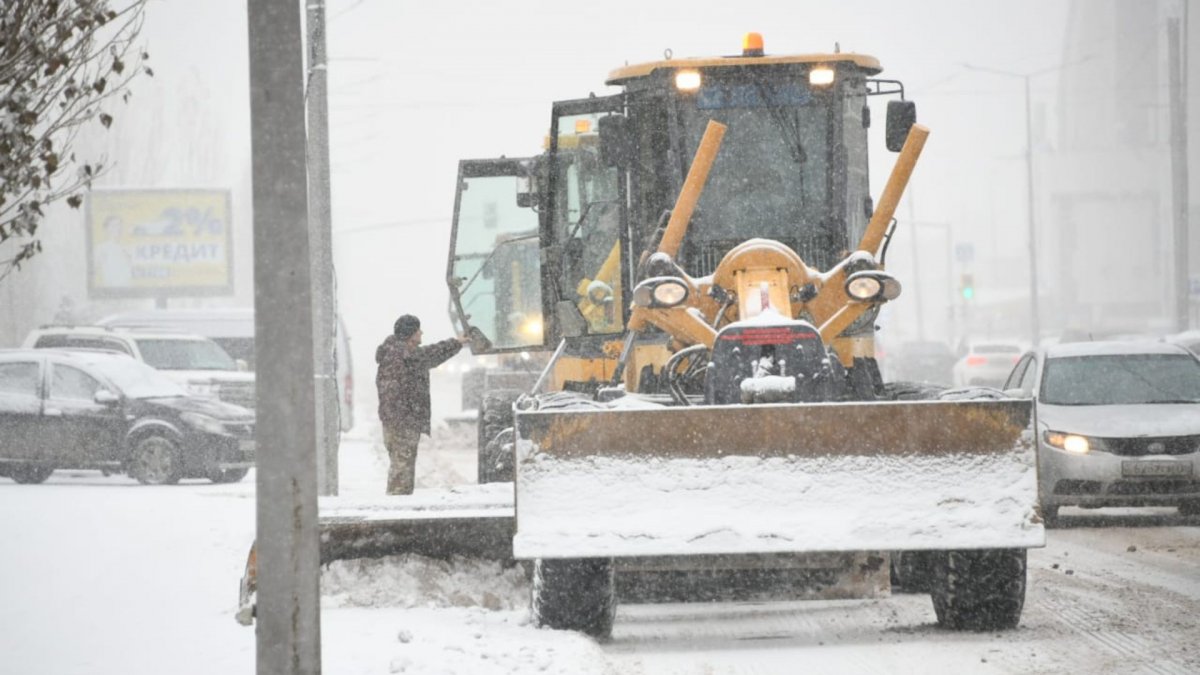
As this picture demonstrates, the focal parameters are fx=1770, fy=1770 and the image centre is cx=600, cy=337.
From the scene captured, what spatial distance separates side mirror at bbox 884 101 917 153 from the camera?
1046 cm

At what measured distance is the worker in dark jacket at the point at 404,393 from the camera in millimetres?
13398

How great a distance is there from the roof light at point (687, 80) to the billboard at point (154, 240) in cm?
4434

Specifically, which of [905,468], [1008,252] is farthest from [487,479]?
[1008,252]

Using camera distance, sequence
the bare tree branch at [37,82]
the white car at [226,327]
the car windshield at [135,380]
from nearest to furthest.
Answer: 1. the bare tree branch at [37,82]
2. the car windshield at [135,380]
3. the white car at [226,327]

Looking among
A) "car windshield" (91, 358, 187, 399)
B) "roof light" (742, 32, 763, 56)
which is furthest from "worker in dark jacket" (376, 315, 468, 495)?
"car windshield" (91, 358, 187, 399)

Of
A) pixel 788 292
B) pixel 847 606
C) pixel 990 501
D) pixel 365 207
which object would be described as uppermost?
pixel 365 207

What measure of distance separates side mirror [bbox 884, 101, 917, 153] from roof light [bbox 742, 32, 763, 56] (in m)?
0.94

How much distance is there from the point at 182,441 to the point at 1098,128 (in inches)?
3726

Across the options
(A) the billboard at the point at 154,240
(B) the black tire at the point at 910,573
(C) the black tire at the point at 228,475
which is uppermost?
(A) the billboard at the point at 154,240

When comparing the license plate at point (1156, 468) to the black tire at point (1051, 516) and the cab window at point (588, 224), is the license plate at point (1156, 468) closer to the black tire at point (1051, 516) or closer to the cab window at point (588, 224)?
the black tire at point (1051, 516)

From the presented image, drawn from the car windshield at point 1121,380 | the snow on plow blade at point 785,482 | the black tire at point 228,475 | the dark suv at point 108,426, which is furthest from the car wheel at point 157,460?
the snow on plow blade at point 785,482

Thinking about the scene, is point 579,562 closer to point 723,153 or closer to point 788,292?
point 788,292

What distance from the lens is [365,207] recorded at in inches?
3051

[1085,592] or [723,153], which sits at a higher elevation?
[723,153]
